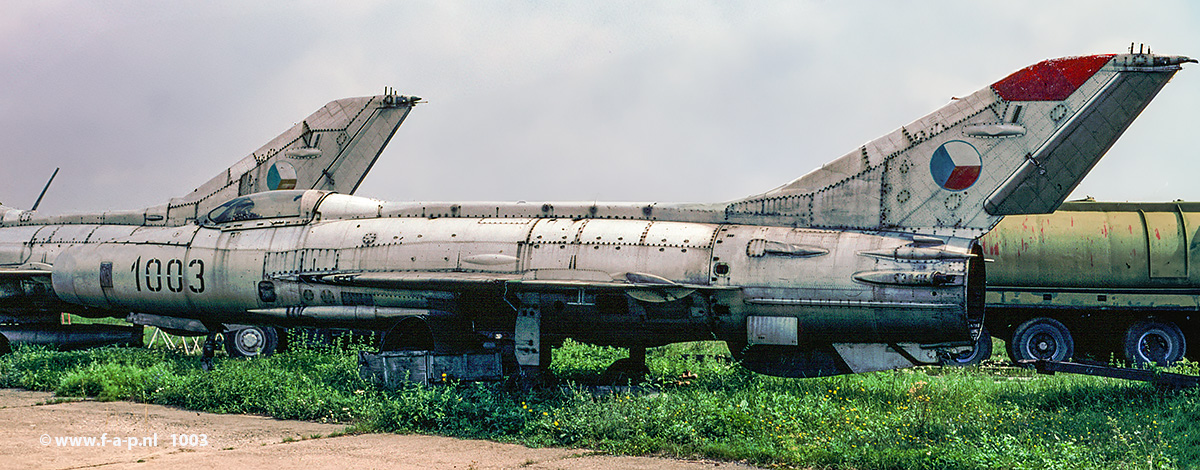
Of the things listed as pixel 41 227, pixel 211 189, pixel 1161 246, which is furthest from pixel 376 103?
pixel 1161 246

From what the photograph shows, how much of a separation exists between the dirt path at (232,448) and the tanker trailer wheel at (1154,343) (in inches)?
422

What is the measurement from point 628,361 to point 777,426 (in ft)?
13.8

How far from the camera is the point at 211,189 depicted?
1631 centimetres

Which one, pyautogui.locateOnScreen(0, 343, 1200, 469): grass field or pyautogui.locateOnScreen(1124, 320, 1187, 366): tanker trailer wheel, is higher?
pyautogui.locateOnScreen(1124, 320, 1187, 366): tanker trailer wheel

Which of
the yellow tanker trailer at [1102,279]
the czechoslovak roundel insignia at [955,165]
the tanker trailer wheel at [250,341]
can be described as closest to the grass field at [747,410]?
the yellow tanker trailer at [1102,279]

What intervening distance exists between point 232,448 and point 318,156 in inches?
360

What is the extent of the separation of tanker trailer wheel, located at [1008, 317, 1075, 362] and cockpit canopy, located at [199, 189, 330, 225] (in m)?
12.0

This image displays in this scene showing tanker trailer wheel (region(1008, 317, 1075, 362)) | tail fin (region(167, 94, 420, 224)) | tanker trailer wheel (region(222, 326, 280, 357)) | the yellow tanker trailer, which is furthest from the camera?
tanker trailer wheel (region(222, 326, 280, 357))

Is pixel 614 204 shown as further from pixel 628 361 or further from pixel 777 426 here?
pixel 777 426

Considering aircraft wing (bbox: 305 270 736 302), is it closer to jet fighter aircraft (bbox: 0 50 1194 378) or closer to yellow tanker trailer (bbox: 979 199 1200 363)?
jet fighter aircraft (bbox: 0 50 1194 378)

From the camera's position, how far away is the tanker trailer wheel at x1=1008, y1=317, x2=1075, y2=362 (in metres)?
15.9

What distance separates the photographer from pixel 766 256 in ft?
37.6

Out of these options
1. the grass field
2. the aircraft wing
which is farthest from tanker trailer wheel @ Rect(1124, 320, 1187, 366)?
the aircraft wing
